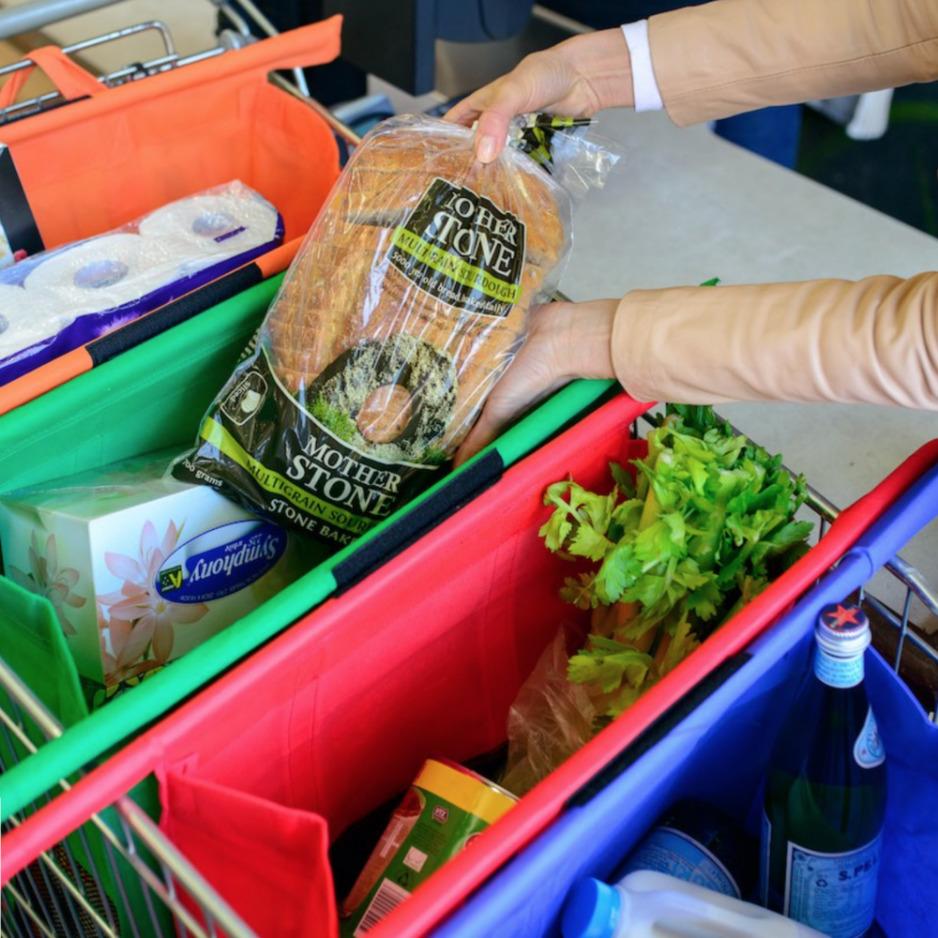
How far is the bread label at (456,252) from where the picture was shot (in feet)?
2.94

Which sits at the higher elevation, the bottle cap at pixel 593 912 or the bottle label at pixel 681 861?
the bottle cap at pixel 593 912

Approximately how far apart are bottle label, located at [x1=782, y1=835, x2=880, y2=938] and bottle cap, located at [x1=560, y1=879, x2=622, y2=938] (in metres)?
0.18

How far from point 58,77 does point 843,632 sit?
92cm

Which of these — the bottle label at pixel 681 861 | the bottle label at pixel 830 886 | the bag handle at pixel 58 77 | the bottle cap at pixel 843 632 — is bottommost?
the bottle label at pixel 830 886

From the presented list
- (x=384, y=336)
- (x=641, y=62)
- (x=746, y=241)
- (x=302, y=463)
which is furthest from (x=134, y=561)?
(x=746, y=241)

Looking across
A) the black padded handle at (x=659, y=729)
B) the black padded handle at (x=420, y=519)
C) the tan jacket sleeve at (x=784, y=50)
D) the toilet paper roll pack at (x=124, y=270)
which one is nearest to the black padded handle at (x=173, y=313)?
the toilet paper roll pack at (x=124, y=270)

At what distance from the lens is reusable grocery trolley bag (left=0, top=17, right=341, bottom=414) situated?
1165 mm

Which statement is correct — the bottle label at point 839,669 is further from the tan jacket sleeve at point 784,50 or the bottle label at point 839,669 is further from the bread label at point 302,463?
the tan jacket sleeve at point 784,50

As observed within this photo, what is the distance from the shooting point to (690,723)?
717 millimetres

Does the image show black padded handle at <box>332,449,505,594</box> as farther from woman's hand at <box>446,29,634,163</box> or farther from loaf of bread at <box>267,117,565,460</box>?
woman's hand at <box>446,29,634,163</box>

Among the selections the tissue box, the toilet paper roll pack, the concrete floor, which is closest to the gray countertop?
the concrete floor

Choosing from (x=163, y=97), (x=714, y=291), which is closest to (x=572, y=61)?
(x=714, y=291)

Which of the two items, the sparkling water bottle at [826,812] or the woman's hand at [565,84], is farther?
the woman's hand at [565,84]

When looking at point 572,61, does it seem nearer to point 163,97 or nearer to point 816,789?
point 163,97
